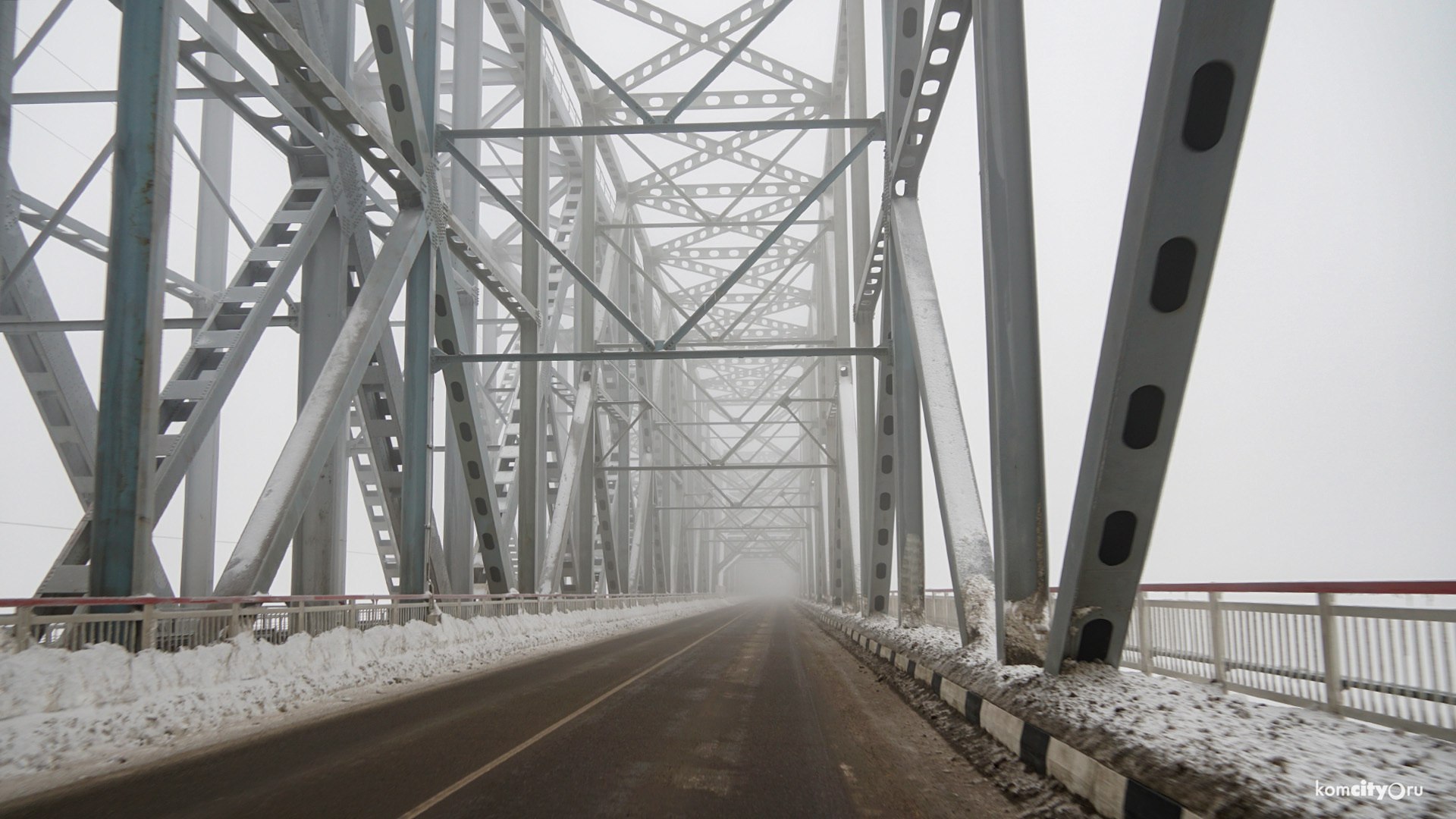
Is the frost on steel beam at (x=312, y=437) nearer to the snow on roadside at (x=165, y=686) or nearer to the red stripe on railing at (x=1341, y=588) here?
the snow on roadside at (x=165, y=686)

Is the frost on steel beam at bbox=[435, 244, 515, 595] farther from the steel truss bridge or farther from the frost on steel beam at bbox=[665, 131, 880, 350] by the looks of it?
the frost on steel beam at bbox=[665, 131, 880, 350]

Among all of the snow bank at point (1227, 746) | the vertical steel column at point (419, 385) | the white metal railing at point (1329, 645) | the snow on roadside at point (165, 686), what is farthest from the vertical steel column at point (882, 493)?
the snow bank at point (1227, 746)

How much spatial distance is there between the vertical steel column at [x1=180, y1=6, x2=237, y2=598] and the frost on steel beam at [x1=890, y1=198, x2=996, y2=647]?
15.7 meters

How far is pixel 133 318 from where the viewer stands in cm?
848

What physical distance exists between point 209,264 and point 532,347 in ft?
27.1

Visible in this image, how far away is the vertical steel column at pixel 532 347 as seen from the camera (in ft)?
76.4

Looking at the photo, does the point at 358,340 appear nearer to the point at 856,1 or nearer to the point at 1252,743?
the point at 1252,743

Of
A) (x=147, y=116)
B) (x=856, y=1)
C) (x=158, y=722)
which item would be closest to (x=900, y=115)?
(x=147, y=116)

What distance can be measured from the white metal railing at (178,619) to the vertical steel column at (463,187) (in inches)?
449

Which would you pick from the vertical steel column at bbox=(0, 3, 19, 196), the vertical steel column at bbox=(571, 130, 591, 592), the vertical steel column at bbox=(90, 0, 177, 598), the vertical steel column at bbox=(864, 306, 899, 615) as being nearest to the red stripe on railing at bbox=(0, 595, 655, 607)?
the vertical steel column at bbox=(90, 0, 177, 598)

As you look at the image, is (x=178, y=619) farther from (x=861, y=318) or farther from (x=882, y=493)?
(x=861, y=318)

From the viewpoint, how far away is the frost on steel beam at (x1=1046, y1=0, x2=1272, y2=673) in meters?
4.90

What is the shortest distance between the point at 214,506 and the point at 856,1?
21189mm

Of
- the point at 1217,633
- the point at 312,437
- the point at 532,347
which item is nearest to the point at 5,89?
the point at 312,437
